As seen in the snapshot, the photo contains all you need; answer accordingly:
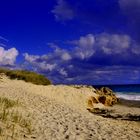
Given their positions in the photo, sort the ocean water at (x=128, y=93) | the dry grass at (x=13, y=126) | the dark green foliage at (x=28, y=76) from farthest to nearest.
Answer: the ocean water at (x=128, y=93), the dark green foliage at (x=28, y=76), the dry grass at (x=13, y=126)

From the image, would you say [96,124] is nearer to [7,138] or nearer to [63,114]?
[63,114]

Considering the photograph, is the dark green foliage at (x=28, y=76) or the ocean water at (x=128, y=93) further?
the ocean water at (x=128, y=93)

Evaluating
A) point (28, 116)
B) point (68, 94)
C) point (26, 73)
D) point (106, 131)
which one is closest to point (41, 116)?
point (28, 116)

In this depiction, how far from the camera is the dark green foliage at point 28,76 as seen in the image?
42219 mm

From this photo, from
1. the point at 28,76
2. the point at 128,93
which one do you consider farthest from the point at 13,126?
the point at 128,93

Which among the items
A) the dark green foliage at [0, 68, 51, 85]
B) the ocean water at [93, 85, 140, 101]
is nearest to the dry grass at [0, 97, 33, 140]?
the dark green foliage at [0, 68, 51, 85]

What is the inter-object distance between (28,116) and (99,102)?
71.8ft

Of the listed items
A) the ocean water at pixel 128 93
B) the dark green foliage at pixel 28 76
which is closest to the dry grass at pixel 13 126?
the dark green foliage at pixel 28 76

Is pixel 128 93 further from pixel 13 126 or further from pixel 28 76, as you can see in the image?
pixel 13 126

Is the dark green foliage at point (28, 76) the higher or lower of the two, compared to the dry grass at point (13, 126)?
higher

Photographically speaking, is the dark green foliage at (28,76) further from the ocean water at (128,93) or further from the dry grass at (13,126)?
the dry grass at (13,126)

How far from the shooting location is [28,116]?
15.4 meters

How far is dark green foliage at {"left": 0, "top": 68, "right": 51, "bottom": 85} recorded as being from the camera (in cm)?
4222

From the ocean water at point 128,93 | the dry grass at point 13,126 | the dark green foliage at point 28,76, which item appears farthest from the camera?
the ocean water at point 128,93
